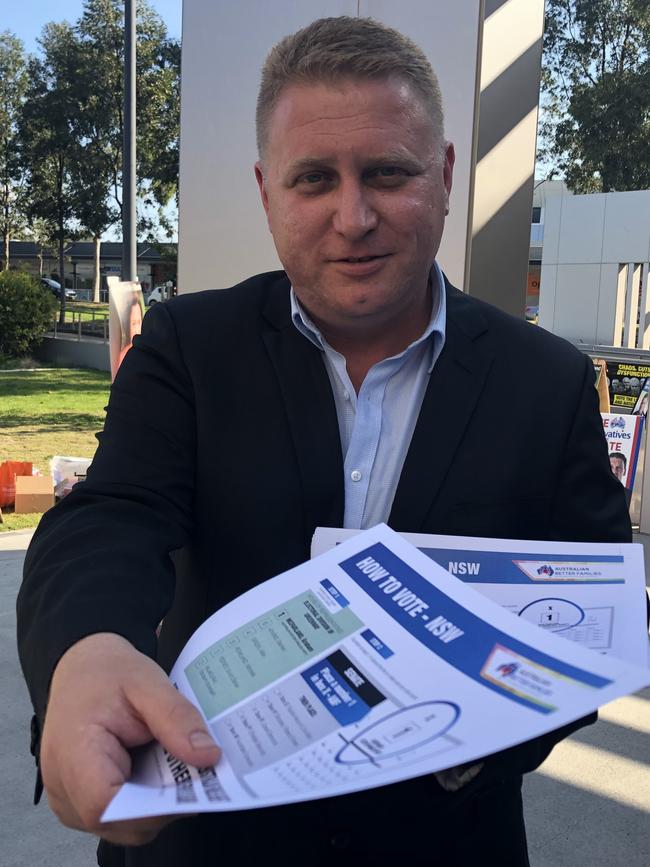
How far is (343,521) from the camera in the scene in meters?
1.36

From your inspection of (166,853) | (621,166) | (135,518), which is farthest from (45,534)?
(621,166)

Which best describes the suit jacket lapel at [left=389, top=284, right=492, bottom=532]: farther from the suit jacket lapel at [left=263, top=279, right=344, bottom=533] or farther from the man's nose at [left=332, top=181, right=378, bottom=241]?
the man's nose at [left=332, top=181, right=378, bottom=241]

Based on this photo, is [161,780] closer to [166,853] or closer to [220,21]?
[166,853]

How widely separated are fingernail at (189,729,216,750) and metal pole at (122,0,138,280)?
837 centimetres

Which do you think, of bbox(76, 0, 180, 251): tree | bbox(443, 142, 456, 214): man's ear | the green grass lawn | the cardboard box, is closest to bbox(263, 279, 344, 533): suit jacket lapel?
bbox(443, 142, 456, 214): man's ear

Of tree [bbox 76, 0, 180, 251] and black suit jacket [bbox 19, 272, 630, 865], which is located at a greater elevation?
tree [bbox 76, 0, 180, 251]

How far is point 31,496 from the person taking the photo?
6.64 metres

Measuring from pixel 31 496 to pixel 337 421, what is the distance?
5.76 meters

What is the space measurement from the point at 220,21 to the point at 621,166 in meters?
26.3

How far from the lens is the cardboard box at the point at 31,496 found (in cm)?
661

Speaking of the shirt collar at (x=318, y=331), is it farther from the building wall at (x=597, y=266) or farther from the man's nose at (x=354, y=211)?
the building wall at (x=597, y=266)

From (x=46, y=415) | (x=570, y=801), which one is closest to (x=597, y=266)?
(x=46, y=415)

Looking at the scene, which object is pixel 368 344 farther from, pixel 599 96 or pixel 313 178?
pixel 599 96

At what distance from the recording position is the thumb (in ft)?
2.51
